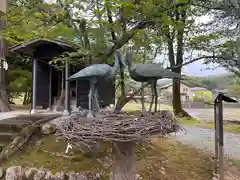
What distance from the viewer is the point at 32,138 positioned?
4.27m

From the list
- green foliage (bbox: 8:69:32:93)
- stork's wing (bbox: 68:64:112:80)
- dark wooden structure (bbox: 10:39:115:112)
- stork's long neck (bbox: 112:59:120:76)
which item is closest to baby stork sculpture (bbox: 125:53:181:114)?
stork's long neck (bbox: 112:59:120:76)

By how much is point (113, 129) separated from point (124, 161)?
75 cm

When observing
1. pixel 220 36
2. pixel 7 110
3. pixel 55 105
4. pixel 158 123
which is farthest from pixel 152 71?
pixel 7 110

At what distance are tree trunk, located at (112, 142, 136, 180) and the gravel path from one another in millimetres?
3228

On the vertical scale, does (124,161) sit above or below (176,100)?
below

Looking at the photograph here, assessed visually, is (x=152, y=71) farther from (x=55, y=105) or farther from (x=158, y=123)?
(x=55, y=105)

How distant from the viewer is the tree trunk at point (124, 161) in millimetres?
2447

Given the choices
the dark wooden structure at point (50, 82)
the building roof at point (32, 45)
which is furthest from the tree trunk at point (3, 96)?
the building roof at point (32, 45)

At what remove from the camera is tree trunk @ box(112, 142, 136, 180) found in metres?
2.45

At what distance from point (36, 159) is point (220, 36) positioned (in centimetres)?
566

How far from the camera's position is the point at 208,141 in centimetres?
593

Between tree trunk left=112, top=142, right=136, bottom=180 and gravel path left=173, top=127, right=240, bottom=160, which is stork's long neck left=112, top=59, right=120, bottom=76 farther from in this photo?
gravel path left=173, top=127, right=240, bottom=160

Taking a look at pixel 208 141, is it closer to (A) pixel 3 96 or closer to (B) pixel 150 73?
(B) pixel 150 73

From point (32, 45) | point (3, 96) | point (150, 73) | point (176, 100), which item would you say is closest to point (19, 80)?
point (3, 96)
